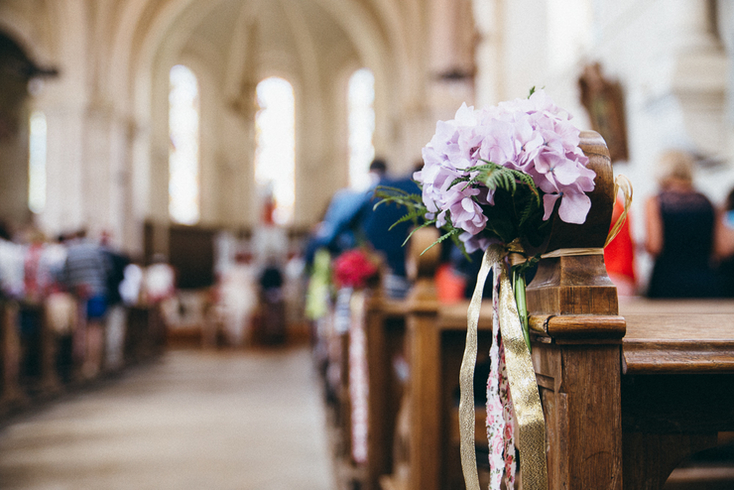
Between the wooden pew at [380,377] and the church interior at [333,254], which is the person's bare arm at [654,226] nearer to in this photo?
the church interior at [333,254]

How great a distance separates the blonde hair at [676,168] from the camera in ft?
9.10

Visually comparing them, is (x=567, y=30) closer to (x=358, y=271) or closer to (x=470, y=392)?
(x=358, y=271)

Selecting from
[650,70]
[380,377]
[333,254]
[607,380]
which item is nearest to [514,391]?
[607,380]

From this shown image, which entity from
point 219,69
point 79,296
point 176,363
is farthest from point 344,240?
point 219,69

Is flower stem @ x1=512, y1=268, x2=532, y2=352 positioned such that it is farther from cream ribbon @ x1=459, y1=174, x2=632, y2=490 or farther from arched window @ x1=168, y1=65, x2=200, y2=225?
arched window @ x1=168, y1=65, x2=200, y2=225

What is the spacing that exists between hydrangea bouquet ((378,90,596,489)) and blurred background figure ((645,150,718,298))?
2.20 metres

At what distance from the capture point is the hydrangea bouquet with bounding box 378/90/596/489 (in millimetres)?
833

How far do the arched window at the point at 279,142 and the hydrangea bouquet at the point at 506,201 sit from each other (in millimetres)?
15942

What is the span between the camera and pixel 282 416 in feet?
15.7

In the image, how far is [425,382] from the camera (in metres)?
1.86

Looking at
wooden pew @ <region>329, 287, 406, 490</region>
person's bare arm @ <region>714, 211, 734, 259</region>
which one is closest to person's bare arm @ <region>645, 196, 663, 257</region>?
person's bare arm @ <region>714, 211, 734, 259</region>

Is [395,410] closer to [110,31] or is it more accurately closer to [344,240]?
[344,240]

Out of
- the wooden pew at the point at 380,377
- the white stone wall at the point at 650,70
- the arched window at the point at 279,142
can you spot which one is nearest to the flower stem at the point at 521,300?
the wooden pew at the point at 380,377

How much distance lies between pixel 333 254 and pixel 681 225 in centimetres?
231
